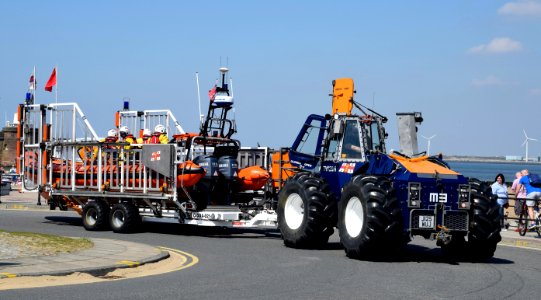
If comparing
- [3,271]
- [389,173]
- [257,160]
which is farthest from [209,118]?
[3,271]

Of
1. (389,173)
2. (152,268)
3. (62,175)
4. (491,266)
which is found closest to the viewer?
(152,268)

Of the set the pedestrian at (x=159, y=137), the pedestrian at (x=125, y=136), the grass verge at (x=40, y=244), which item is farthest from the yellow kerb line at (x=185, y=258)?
the pedestrian at (x=125, y=136)

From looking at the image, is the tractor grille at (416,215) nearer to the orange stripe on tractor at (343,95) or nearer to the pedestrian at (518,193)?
the orange stripe on tractor at (343,95)

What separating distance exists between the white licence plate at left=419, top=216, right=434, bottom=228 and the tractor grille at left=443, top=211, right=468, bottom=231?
10.9 inches

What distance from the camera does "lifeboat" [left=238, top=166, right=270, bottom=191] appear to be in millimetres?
20922

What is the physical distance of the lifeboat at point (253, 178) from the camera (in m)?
20.9

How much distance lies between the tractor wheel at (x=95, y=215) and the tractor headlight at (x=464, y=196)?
9.49 meters

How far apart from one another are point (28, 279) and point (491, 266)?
807 cm

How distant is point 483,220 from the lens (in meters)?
15.4

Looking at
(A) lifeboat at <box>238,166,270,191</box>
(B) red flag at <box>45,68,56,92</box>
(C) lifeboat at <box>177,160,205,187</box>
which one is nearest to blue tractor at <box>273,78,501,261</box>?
(A) lifeboat at <box>238,166,270,191</box>

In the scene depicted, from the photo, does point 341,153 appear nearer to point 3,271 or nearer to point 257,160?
point 257,160

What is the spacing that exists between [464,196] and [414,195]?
1006 mm

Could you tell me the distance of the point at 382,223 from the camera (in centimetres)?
1474

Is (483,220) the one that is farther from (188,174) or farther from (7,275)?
(7,275)
